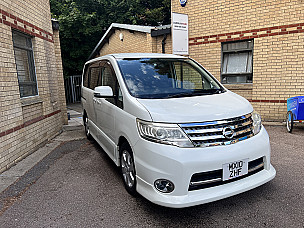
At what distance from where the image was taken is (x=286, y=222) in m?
2.55

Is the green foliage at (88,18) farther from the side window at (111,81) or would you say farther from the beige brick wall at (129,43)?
the side window at (111,81)

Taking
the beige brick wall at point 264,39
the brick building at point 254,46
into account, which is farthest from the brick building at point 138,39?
the beige brick wall at point 264,39

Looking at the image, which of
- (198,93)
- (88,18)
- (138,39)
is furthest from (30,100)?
(88,18)

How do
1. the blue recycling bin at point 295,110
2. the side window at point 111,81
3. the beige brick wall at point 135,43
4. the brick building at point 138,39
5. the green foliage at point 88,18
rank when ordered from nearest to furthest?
the side window at point 111,81 → the blue recycling bin at point 295,110 → the brick building at point 138,39 → the beige brick wall at point 135,43 → the green foliage at point 88,18

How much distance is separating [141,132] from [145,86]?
904 mm

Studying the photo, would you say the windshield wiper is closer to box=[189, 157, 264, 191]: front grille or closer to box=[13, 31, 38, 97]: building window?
box=[189, 157, 264, 191]: front grille

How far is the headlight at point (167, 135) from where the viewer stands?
8.17 ft

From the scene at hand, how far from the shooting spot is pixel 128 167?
317 cm

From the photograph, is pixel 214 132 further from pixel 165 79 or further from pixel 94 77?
pixel 94 77

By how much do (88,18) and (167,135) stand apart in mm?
16924

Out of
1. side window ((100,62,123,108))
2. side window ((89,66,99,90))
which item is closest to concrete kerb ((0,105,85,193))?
side window ((89,66,99,90))

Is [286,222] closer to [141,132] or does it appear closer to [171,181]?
[171,181]

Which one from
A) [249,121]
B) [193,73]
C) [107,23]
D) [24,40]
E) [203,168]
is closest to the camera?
[203,168]

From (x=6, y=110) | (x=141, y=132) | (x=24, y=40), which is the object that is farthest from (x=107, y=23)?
(x=141, y=132)
